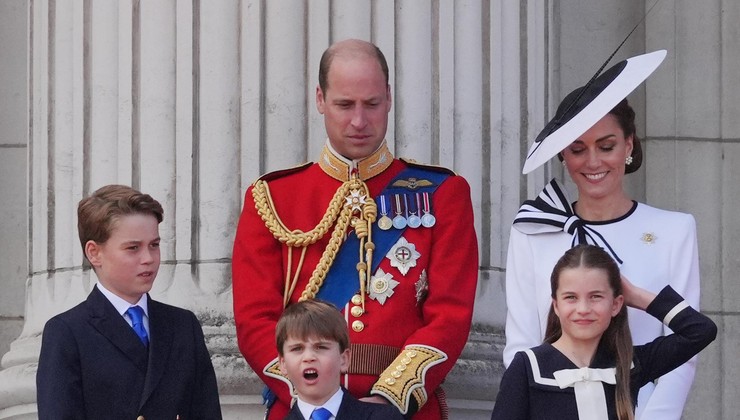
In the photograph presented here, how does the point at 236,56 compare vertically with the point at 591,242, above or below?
above

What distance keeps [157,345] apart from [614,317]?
4.61ft

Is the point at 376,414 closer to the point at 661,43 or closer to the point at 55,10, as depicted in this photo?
the point at 55,10

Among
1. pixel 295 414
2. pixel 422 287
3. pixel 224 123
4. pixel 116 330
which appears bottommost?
pixel 295 414

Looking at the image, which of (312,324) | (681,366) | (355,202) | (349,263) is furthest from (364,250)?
(681,366)

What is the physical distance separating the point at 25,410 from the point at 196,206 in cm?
103

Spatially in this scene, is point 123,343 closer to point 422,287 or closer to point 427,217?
point 422,287

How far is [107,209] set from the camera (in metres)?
6.02

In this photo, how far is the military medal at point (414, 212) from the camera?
627 cm

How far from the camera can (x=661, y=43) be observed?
8781 millimetres

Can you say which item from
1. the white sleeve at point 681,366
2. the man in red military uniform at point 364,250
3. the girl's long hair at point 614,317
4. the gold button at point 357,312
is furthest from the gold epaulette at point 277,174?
the white sleeve at point 681,366

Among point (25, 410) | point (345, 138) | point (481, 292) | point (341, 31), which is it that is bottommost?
point (25, 410)

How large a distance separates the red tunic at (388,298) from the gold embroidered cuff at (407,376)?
19 millimetres

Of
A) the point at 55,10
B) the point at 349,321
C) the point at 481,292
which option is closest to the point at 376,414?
the point at 349,321

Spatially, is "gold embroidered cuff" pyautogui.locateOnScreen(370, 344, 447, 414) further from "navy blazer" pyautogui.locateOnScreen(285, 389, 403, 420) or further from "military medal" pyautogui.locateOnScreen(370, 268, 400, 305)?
"military medal" pyautogui.locateOnScreen(370, 268, 400, 305)
